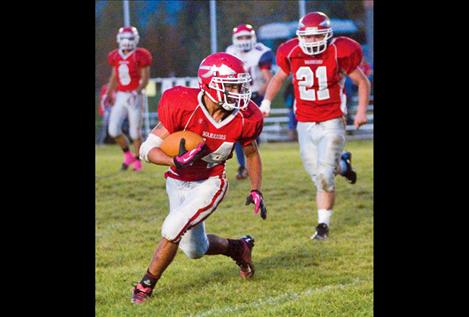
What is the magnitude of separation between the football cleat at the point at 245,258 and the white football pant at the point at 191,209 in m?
0.25

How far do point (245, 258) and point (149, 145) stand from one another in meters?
0.88

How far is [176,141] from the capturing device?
3.79 meters

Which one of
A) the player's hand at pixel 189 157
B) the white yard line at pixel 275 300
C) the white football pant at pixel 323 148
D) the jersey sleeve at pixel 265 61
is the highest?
the jersey sleeve at pixel 265 61

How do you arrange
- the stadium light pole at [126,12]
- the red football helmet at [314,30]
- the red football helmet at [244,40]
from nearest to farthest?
1. the red football helmet at [314,30]
2. the red football helmet at [244,40]
3. the stadium light pole at [126,12]

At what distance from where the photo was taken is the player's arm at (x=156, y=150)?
3701 millimetres

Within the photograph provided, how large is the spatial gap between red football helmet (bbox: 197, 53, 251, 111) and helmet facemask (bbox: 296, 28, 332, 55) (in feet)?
5.31

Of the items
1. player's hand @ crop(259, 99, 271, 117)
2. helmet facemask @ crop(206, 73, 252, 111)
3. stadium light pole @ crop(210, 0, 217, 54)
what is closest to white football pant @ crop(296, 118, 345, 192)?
player's hand @ crop(259, 99, 271, 117)

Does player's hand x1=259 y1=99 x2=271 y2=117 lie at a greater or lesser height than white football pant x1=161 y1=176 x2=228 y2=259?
greater

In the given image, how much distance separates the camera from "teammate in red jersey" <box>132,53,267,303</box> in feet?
12.5

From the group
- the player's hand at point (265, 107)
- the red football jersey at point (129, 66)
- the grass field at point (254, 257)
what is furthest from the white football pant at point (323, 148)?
the red football jersey at point (129, 66)

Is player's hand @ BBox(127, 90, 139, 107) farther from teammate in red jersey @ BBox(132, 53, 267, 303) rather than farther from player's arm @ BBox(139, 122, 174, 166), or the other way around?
player's arm @ BBox(139, 122, 174, 166)

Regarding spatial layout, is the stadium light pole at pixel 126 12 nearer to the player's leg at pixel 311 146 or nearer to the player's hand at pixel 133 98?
the player's hand at pixel 133 98
